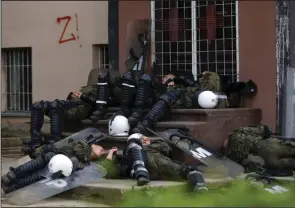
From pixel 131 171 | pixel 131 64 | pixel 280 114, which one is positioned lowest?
pixel 131 171

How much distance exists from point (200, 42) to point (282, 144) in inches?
147

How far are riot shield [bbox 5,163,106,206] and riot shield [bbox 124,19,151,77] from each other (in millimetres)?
4343

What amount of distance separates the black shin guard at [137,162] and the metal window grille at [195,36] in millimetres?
3924

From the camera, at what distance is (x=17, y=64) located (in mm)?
14578

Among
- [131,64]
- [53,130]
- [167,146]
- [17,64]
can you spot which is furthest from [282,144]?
[17,64]

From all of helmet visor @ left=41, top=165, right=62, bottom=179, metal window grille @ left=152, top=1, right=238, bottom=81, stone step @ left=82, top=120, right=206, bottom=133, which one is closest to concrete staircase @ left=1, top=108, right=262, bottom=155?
stone step @ left=82, top=120, right=206, bottom=133

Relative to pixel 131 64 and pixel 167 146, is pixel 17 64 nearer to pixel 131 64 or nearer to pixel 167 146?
pixel 131 64

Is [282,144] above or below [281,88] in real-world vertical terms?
below

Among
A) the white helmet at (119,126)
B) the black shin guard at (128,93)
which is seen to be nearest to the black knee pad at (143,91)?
the black shin guard at (128,93)

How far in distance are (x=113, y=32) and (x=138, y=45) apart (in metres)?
0.99

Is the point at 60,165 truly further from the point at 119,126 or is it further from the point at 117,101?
the point at 117,101

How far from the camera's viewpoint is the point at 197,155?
7.75m

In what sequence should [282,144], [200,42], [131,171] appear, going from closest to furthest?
[131,171], [282,144], [200,42]

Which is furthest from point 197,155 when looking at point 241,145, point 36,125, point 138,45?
point 138,45
